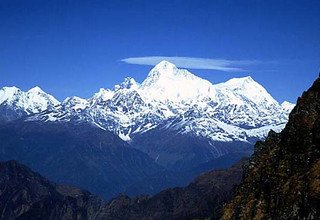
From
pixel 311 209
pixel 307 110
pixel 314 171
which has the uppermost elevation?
pixel 307 110

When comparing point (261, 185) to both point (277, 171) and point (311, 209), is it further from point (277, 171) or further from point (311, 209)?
point (311, 209)

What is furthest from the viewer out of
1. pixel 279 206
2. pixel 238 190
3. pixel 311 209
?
pixel 238 190

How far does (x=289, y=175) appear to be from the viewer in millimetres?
85750

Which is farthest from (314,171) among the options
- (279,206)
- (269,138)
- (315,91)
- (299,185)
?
(269,138)

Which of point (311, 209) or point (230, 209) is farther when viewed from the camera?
point (230, 209)

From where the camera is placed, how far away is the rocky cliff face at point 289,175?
240 ft

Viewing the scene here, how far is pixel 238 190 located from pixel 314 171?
36.7 m

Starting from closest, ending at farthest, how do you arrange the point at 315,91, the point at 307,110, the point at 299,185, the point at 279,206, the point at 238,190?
the point at 299,185 < the point at 279,206 < the point at 307,110 < the point at 315,91 < the point at 238,190

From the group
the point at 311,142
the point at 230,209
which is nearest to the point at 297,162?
the point at 311,142

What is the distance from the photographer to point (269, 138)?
113312 millimetres

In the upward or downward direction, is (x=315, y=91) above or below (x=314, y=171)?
above

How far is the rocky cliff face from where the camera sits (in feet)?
240

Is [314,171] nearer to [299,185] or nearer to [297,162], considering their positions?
[299,185]

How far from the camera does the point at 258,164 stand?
107 meters
